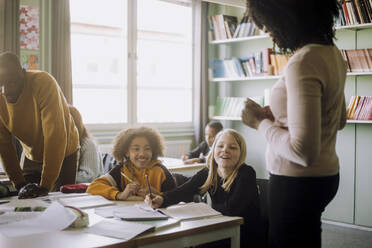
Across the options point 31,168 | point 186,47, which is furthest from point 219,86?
point 31,168

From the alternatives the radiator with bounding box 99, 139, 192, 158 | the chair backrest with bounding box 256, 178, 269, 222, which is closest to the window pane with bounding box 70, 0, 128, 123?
the radiator with bounding box 99, 139, 192, 158

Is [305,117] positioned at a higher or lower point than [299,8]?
lower

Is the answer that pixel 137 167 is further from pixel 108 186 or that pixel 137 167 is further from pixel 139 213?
pixel 139 213

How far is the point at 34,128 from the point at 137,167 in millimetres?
603

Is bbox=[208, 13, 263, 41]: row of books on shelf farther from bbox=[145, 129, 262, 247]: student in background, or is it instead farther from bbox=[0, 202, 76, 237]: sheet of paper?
bbox=[0, 202, 76, 237]: sheet of paper

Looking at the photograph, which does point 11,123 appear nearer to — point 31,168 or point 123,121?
point 31,168

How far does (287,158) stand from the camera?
1.26 m

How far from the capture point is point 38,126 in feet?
7.91

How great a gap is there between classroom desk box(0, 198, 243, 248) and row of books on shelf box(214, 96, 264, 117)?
370 centimetres

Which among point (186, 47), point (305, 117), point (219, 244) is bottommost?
point (219, 244)

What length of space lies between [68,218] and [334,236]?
3094 millimetres

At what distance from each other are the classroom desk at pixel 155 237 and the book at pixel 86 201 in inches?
8.3

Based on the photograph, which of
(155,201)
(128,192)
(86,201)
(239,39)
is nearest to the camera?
(155,201)

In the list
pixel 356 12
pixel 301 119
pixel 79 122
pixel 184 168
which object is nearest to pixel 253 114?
pixel 301 119
